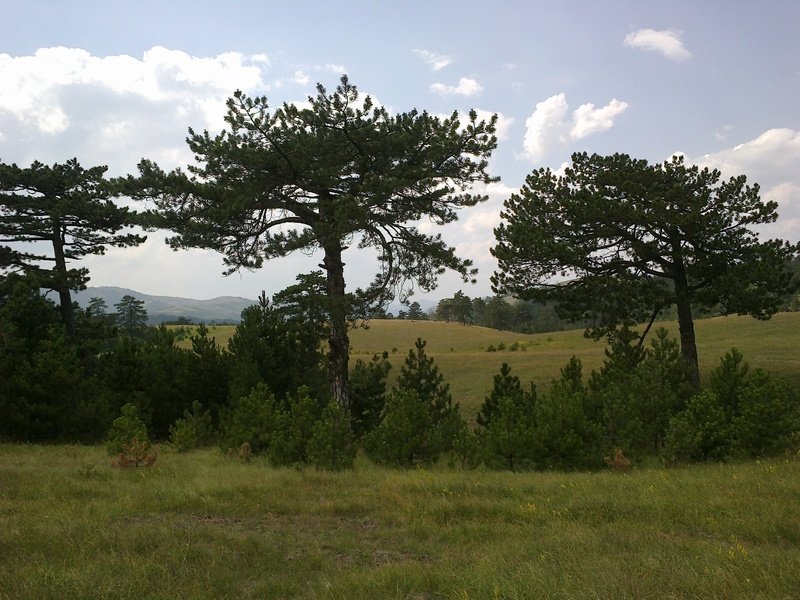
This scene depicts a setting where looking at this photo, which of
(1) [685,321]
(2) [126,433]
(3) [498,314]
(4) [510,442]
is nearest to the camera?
(4) [510,442]

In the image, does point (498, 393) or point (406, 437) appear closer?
point (406, 437)

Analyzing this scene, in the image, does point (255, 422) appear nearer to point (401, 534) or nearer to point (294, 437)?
point (294, 437)

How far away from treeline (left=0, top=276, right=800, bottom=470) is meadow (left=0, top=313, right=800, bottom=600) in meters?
0.73

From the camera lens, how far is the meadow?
14.6 ft

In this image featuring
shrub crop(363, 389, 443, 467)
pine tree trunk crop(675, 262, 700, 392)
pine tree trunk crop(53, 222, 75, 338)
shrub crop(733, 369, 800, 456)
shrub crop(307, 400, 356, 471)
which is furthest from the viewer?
pine tree trunk crop(53, 222, 75, 338)

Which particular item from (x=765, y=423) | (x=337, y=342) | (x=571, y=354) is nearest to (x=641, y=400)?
(x=765, y=423)

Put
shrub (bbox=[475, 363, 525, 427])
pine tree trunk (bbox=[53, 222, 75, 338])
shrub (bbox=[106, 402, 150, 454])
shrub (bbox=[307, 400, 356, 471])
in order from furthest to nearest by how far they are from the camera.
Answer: pine tree trunk (bbox=[53, 222, 75, 338]) < shrub (bbox=[475, 363, 525, 427]) < shrub (bbox=[106, 402, 150, 454]) < shrub (bbox=[307, 400, 356, 471])

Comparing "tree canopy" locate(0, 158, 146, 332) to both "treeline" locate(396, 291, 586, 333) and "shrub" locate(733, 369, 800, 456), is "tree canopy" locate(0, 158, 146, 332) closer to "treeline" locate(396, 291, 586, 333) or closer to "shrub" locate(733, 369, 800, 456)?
"shrub" locate(733, 369, 800, 456)

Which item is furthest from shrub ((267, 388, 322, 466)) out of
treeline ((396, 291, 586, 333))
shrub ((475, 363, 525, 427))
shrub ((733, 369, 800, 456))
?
treeline ((396, 291, 586, 333))

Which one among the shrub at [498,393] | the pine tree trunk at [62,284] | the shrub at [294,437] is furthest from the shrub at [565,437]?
the pine tree trunk at [62,284]

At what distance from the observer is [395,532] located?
21.6ft

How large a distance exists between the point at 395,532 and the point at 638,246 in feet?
47.5

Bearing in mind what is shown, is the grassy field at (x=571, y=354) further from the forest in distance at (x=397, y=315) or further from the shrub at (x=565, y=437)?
the shrub at (x=565, y=437)

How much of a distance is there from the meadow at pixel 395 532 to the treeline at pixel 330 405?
2.41ft
